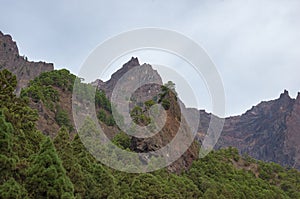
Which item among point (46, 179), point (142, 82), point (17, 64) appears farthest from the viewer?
point (17, 64)

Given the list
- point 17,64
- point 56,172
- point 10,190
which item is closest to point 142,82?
point 17,64

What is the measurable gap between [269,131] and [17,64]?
90.1 metres

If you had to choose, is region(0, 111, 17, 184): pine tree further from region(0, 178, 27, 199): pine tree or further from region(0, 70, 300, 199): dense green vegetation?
region(0, 178, 27, 199): pine tree

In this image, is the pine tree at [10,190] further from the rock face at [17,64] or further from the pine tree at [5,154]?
the rock face at [17,64]

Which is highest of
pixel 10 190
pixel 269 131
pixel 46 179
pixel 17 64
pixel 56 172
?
pixel 269 131

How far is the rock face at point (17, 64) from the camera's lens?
9925cm

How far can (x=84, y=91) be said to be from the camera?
59.5 m

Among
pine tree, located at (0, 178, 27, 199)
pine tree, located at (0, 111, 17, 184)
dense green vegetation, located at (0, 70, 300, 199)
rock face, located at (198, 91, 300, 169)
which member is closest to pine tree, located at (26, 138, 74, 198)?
dense green vegetation, located at (0, 70, 300, 199)

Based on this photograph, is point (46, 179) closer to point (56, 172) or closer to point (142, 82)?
point (56, 172)

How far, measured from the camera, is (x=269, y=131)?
485ft

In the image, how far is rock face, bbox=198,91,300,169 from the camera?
136250 millimetres

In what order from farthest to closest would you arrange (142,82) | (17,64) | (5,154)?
(17,64) → (142,82) → (5,154)

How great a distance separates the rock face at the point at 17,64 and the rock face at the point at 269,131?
53249 mm

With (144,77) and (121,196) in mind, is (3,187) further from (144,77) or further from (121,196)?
(144,77)
